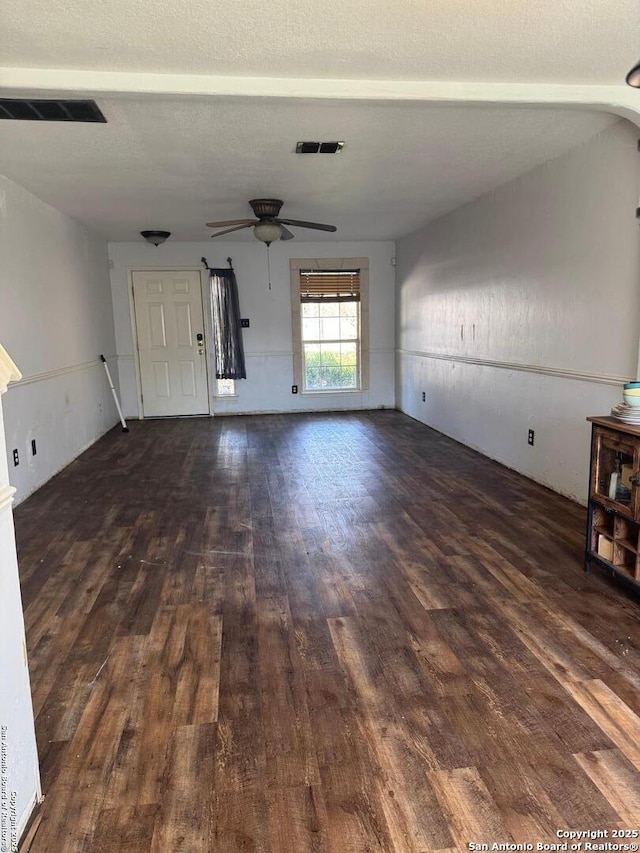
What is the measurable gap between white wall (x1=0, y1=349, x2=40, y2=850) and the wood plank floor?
105mm

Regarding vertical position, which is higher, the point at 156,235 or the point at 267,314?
the point at 156,235

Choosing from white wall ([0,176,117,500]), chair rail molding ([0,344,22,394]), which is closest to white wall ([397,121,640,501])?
chair rail molding ([0,344,22,394])

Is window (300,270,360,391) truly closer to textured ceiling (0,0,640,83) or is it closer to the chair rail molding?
textured ceiling (0,0,640,83)

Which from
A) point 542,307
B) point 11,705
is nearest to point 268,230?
point 542,307

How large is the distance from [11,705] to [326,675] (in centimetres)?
102

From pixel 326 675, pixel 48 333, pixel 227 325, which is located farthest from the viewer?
pixel 227 325

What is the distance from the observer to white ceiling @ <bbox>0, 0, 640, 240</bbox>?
203 centimetres

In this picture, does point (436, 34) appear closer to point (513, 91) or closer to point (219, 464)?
point (513, 91)

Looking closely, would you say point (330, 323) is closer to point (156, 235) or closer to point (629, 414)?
point (156, 235)

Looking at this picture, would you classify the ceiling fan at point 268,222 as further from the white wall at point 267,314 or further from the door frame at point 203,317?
the door frame at point 203,317

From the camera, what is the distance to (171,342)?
24.5 ft

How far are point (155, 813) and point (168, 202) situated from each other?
471 centimetres

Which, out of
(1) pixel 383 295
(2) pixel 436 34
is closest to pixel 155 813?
(2) pixel 436 34

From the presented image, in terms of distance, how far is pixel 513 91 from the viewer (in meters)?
2.62
